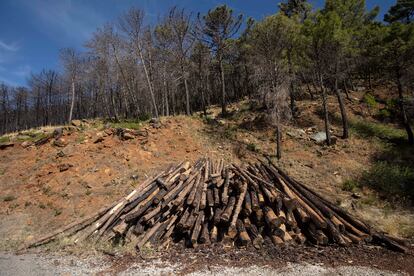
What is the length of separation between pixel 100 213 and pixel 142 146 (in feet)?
25.0

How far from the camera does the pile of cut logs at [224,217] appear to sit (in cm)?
770

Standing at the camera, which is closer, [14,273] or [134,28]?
[14,273]

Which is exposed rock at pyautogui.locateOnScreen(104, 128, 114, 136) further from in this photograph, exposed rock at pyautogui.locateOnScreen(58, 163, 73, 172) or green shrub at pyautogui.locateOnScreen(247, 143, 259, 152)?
green shrub at pyautogui.locateOnScreen(247, 143, 259, 152)

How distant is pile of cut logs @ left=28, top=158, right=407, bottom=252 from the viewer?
7703mm

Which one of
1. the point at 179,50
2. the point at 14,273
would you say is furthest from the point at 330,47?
the point at 14,273

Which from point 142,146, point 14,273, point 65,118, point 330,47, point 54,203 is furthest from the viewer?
point 65,118

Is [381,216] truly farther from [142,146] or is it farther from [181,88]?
[181,88]

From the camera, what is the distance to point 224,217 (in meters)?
8.03

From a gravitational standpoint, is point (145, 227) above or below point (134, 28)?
below

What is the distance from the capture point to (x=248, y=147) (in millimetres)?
19266

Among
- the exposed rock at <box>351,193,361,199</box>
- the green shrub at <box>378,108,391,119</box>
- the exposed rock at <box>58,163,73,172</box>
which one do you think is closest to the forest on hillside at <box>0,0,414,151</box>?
the green shrub at <box>378,108,391,119</box>

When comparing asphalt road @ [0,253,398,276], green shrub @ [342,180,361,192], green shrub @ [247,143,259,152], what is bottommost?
asphalt road @ [0,253,398,276]

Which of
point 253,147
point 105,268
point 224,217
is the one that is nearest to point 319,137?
point 253,147

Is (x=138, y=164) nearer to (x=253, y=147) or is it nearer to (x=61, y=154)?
(x=61, y=154)
